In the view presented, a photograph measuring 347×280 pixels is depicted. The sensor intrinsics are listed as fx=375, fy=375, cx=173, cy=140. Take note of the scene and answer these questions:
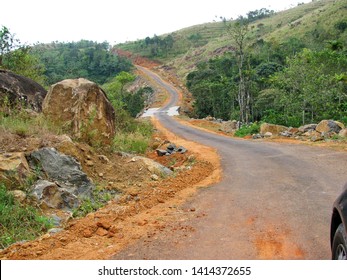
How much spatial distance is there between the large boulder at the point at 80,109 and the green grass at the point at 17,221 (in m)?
3.90

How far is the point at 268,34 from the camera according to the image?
79.8m

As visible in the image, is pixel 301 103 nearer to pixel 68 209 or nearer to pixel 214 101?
pixel 214 101

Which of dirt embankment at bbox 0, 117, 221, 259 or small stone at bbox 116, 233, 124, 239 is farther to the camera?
small stone at bbox 116, 233, 124, 239

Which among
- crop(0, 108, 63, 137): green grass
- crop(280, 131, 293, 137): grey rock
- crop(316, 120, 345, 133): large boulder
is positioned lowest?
crop(280, 131, 293, 137): grey rock

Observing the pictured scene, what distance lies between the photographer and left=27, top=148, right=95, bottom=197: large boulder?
752 centimetres

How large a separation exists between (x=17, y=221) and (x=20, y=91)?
25.2 ft

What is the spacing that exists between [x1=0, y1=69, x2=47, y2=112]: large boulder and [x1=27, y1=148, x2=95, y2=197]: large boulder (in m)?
4.17

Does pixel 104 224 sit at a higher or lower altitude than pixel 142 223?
higher

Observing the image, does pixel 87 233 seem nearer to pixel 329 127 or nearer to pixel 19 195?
pixel 19 195

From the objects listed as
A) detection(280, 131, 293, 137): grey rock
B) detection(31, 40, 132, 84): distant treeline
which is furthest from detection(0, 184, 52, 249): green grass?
detection(31, 40, 132, 84): distant treeline

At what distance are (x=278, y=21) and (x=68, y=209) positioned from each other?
3864 inches

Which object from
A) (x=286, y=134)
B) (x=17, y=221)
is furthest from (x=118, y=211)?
(x=286, y=134)

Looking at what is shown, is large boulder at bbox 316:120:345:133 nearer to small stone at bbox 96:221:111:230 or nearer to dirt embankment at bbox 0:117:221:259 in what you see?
dirt embankment at bbox 0:117:221:259
